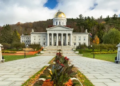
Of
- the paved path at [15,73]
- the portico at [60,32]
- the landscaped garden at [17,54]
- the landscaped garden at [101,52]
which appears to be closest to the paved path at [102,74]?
the paved path at [15,73]

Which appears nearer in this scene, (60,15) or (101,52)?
(101,52)

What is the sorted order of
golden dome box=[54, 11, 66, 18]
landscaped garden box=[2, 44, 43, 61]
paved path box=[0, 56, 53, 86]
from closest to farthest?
1. paved path box=[0, 56, 53, 86]
2. landscaped garden box=[2, 44, 43, 61]
3. golden dome box=[54, 11, 66, 18]

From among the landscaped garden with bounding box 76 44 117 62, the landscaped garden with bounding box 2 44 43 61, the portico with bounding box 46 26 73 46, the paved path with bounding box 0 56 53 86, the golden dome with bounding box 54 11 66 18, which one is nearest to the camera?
the paved path with bounding box 0 56 53 86

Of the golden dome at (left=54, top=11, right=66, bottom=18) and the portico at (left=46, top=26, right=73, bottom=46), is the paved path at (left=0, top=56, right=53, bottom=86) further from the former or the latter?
the golden dome at (left=54, top=11, right=66, bottom=18)

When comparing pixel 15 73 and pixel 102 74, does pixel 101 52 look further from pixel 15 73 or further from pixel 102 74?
Answer: pixel 15 73

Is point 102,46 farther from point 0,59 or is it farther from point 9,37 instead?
point 9,37

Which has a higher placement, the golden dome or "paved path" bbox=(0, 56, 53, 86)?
the golden dome

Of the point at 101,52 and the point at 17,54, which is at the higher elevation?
the point at 101,52

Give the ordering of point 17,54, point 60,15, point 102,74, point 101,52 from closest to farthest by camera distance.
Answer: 1. point 102,74
2. point 17,54
3. point 101,52
4. point 60,15

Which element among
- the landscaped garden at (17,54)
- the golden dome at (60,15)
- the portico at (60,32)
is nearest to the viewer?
the landscaped garden at (17,54)

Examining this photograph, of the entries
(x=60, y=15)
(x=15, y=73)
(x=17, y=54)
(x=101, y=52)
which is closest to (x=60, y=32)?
(x=60, y=15)

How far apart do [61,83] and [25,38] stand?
75871 mm

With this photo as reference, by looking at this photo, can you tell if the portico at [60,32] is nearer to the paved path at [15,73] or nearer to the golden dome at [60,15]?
the golden dome at [60,15]

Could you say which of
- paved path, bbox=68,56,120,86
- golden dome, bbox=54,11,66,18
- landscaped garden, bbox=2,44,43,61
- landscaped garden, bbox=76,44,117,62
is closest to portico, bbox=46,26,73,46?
golden dome, bbox=54,11,66,18
